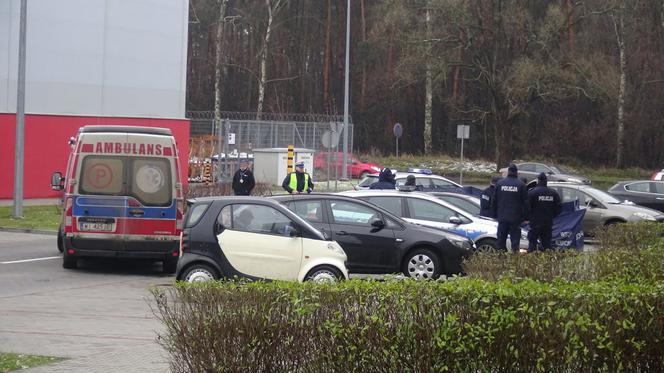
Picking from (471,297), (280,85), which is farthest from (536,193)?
(280,85)

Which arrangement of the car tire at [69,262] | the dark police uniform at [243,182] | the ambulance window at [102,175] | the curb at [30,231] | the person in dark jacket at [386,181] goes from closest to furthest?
the ambulance window at [102,175] < the car tire at [69,262] < the person in dark jacket at [386,181] < the curb at [30,231] < the dark police uniform at [243,182]

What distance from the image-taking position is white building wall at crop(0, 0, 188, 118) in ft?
104

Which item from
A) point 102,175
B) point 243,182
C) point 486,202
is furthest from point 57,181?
point 486,202

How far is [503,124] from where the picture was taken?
5119 centimetres

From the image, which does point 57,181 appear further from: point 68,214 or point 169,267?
point 169,267

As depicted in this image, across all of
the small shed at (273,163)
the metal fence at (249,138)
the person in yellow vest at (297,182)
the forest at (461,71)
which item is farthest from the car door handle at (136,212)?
the forest at (461,71)

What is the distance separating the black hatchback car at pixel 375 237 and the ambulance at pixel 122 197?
93.0 inches

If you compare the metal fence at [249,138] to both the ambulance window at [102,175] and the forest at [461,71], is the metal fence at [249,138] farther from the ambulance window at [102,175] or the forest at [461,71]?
the ambulance window at [102,175]

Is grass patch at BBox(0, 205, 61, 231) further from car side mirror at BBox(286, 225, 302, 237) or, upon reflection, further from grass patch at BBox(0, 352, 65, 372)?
grass patch at BBox(0, 352, 65, 372)

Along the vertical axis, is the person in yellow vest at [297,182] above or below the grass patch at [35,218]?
above

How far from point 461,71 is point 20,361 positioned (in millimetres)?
56923

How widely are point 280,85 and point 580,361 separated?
Answer: 6668 cm

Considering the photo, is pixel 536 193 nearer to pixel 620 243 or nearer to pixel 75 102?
pixel 620 243

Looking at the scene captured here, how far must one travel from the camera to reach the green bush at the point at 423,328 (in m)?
6.28
